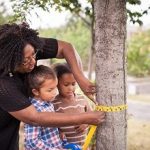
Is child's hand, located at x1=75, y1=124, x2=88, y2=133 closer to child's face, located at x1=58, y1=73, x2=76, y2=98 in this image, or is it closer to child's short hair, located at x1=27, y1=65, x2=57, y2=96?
child's face, located at x1=58, y1=73, x2=76, y2=98

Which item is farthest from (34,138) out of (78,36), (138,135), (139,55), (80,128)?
(78,36)

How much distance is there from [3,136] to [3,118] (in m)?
0.19

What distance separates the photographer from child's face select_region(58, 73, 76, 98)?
11.5 ft

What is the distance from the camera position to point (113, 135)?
10.3 ft

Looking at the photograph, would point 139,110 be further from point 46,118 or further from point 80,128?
point 46,118

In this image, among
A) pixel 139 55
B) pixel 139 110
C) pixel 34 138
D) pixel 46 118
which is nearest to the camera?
pixel 46 118

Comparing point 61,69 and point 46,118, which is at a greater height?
point 61,69

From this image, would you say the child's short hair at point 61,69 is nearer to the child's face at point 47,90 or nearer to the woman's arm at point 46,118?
the child's face at point 47,90

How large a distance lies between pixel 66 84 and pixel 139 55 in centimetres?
1957

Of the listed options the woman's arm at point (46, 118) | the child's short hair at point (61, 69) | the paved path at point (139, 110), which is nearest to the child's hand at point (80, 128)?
the child's short hair at point (61, 69)

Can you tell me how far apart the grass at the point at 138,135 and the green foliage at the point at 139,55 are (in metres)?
11.4

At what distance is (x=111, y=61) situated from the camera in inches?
119

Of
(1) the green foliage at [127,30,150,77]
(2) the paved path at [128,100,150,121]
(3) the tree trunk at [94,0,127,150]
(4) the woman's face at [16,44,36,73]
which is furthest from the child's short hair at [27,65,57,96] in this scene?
(1) the green foliage at [127,30,150,77]

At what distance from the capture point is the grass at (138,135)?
7979mm
